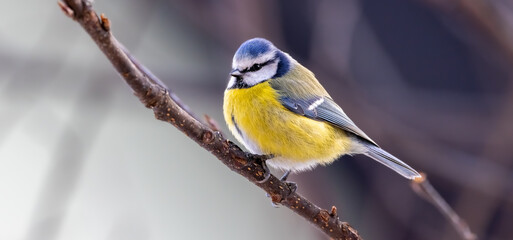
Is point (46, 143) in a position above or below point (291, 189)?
above

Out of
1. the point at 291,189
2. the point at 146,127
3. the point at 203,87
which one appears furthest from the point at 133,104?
the point at 291,189

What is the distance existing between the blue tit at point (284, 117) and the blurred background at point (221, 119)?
0.42 m

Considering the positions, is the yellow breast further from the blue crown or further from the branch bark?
the branch bark

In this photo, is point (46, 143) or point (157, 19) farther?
point (157, 19)

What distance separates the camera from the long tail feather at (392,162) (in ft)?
4.64

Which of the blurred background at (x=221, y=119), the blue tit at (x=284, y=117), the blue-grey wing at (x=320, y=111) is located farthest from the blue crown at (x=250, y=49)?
the blurred background at (x=221, y=119)

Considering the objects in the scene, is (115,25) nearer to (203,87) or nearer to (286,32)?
(203,87)

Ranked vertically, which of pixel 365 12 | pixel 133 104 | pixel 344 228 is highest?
pixel 365 12

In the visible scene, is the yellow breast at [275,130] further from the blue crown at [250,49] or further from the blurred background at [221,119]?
the blurred background at [221,119]

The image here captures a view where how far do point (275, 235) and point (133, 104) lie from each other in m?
0.85

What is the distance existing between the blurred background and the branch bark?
79 centimetres

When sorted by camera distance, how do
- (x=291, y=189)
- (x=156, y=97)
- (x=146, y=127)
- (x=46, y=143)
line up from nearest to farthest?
(x=156, y=97) < (x=291, y=189) < (x=46, y=143) < (x=146, y=127)

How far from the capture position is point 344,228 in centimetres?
113

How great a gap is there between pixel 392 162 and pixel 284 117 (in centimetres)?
31
